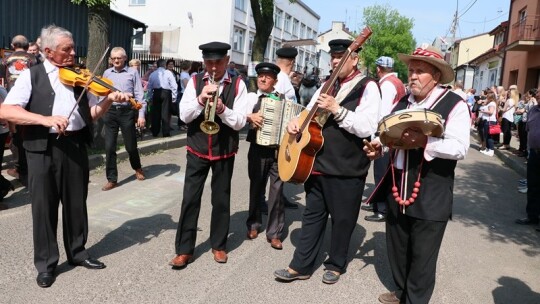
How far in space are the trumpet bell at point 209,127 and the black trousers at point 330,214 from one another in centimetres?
94

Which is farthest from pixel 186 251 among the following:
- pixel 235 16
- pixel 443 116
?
pixel 235 16

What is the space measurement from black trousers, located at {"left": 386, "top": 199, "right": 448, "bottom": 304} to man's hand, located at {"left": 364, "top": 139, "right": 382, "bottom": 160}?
392 mm

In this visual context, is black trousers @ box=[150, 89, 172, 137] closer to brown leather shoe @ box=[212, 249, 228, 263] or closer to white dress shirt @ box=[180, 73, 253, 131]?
brown leather shoe @ box=[212, 249, 228, 263]

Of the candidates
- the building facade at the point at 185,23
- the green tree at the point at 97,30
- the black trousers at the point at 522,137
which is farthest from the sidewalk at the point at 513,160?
Result: the building facade at the point at 185,23

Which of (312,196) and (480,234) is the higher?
(312,196)

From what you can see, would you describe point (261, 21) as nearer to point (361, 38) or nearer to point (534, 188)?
point (534, 188)

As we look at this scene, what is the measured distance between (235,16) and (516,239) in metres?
32.0

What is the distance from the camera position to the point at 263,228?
5512 millimetres

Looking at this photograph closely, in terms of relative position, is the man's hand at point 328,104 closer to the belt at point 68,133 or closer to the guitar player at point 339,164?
the guitar player at point 339,164

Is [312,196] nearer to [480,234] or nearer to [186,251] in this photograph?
[186,251]

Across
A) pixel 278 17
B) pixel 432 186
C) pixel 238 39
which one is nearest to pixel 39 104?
pixel 432 186

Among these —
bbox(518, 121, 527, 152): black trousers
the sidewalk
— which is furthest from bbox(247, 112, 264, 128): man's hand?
bbox(518, 121, 527, 152): black trousers

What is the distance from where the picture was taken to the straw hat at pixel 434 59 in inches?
127

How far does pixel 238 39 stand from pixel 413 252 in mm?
34963
